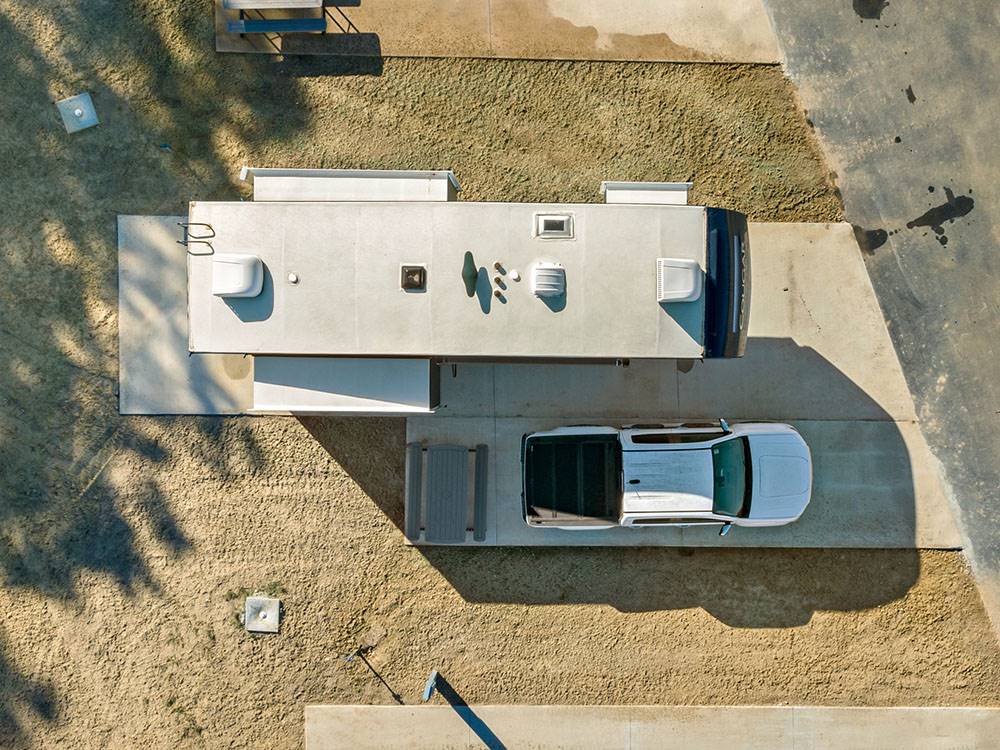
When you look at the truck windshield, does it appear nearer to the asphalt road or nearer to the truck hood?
the truck hood

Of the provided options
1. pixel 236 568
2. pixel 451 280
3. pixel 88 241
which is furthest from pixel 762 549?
pixel 88 241

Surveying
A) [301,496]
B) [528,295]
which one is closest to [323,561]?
[301,496]

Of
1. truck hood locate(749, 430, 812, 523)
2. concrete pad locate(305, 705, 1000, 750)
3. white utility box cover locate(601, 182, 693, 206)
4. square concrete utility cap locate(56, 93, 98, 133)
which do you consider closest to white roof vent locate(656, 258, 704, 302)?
white utility box cover locate(601, 182, 693, 206)

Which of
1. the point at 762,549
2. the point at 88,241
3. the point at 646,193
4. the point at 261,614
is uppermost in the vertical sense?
the point at 646,193

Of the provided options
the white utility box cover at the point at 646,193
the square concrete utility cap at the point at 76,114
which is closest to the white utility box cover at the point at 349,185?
the white utility box cover at the point at 646,193

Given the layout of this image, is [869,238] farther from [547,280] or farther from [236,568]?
[236,568]

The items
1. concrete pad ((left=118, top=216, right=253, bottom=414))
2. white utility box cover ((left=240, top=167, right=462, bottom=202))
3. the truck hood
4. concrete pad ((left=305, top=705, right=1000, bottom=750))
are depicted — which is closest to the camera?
white utility box cover ((left=240, top=167, right=462, bottom=202))
